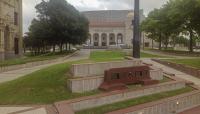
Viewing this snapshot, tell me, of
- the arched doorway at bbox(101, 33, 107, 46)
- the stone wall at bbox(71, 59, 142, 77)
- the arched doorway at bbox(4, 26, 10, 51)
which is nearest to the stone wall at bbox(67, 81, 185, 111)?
the stone wall at bbox(71, 59, 142, 77)

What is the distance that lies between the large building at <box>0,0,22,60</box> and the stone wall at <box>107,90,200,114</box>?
27.6m

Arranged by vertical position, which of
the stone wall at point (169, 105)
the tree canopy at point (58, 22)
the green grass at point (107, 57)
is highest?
the tree canopy at point (58, 22)

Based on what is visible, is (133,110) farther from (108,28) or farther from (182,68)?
(108,28)

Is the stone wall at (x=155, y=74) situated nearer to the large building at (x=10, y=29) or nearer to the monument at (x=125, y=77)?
the monument at (x=125, y=77)

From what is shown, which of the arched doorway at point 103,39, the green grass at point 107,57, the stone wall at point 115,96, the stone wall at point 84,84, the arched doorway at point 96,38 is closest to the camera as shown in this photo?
the stone wall at point 115,96

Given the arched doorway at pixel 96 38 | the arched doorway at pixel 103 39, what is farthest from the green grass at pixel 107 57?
the arched doorway at pixel 96 38

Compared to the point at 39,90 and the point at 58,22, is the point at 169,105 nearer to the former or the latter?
the point at 39,90

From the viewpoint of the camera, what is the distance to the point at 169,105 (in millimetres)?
13289

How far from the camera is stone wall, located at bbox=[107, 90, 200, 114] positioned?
38.5ft

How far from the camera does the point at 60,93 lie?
13148 millimetres

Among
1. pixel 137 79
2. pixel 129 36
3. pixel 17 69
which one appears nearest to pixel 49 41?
pixel 17 69

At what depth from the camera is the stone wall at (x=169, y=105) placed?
1175cm

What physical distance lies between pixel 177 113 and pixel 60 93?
4354mm

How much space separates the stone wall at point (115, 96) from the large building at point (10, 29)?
86.8ft
